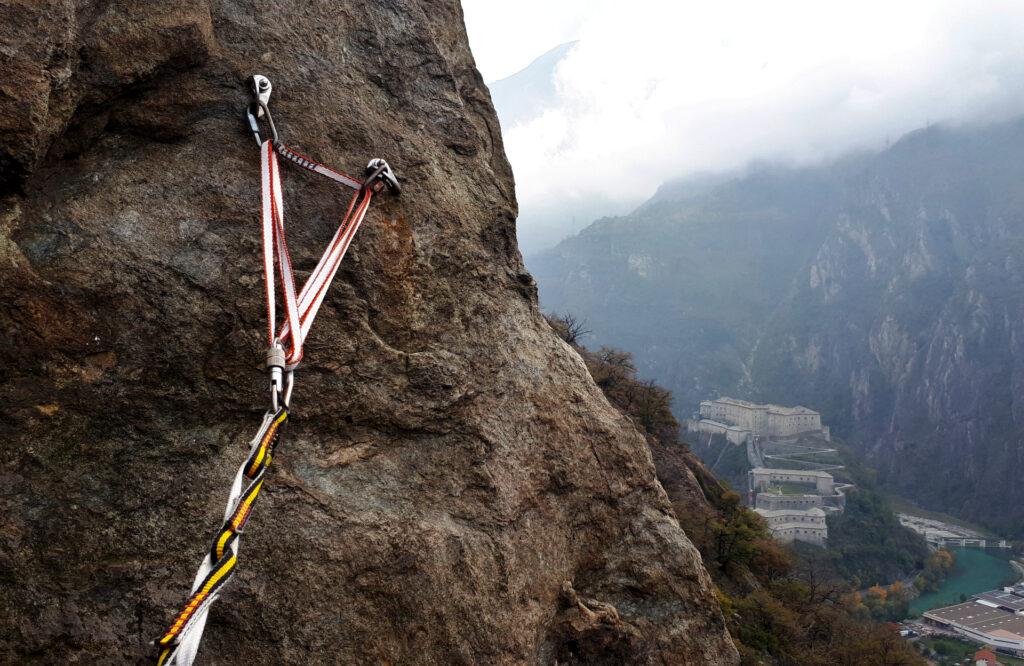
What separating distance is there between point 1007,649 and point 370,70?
66495 mm

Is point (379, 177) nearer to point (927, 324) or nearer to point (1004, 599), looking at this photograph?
point (1004, 599)

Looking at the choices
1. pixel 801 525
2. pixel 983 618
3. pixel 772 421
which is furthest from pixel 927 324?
pixel 983 618

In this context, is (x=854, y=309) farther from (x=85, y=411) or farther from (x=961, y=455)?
(x=85, y=411)

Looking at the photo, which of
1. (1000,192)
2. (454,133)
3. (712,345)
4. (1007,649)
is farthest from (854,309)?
(454,133)

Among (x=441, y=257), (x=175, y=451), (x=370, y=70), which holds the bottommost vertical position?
(x=175, y=451)

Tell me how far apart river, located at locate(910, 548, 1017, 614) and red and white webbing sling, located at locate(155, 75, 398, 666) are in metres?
73.0

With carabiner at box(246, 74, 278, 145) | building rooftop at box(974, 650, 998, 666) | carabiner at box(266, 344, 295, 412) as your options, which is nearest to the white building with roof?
building rooftop at box(974, 650, 998, 666)

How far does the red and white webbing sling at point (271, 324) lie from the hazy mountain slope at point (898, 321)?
391 ft

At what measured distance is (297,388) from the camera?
4273 mm

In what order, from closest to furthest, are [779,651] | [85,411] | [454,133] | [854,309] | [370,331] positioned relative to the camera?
[85,411] < [370,331] < [454,133] < [779,651] < [854,309]

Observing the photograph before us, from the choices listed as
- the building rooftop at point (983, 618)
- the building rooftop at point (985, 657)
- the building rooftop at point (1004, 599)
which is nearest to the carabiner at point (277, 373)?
the building rooftop at point (985, 657)

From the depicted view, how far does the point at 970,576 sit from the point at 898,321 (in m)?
84.5

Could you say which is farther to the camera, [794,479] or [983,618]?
[794,479]

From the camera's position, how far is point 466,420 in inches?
190
